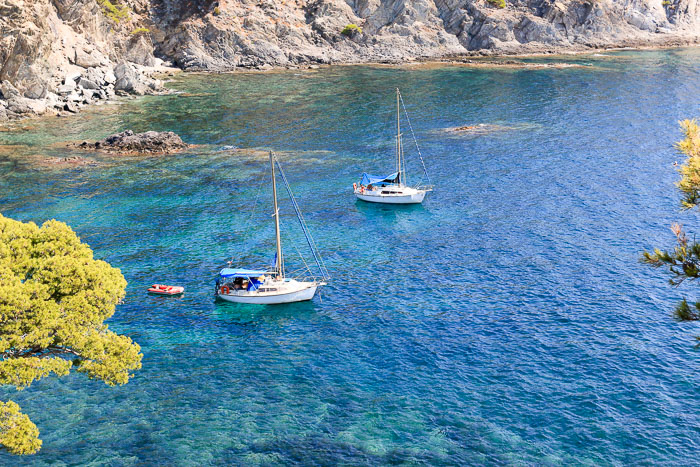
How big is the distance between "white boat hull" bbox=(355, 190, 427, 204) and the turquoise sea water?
152 cm

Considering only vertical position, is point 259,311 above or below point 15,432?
below

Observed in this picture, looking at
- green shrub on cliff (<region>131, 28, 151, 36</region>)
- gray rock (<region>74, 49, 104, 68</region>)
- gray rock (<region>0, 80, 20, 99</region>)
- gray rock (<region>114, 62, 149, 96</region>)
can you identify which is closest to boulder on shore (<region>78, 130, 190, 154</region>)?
gray rock (<region>0, 80, 20, 99</region>)

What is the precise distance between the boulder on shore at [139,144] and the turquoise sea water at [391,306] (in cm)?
386

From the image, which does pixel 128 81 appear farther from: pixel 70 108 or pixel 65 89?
pixel 70 108

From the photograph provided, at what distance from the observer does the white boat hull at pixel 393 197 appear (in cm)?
8719

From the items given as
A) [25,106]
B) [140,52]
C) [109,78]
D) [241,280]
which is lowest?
[241,280]

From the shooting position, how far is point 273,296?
62094 millimetres

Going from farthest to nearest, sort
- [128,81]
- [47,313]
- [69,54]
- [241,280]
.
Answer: [128,81] < [69,54] < [241,280] < [47,313]

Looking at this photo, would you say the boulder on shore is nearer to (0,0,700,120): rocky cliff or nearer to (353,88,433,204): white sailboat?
(0,0,700,120): rocky cliff

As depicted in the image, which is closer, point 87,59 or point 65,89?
point 65,89

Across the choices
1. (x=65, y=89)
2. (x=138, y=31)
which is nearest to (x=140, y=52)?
(x=138, y=31)

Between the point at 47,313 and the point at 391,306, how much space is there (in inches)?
1315

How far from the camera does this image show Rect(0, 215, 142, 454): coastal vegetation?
32.7m

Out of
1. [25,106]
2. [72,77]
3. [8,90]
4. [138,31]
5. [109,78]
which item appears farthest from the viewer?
[138,31]
